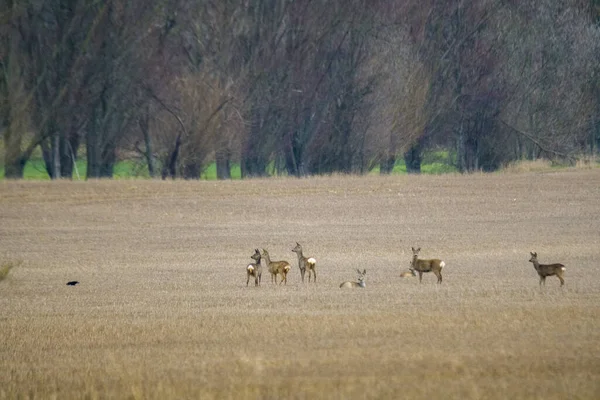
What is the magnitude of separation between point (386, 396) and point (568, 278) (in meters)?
10.0

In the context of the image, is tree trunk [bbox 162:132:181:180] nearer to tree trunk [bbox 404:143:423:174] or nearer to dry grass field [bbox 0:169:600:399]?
dry grass field [bbox 0:169:600:399]

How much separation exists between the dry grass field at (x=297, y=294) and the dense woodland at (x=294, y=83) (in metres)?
7.61

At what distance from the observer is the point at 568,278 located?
19656mm

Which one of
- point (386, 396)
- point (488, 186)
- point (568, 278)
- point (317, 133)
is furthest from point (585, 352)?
point (317, 133)

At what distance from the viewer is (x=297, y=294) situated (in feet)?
58.7

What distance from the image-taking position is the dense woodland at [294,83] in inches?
1688

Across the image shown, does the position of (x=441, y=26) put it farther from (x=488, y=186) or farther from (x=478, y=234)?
(x=478, y=234)

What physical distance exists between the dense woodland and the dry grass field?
761cm

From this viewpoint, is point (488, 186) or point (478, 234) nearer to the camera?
point (478, 234)

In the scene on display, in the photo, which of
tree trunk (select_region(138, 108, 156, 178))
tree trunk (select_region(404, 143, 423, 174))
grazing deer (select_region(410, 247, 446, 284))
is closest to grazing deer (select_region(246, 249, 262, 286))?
grazing deer (select_region(410, 247, 446, 284))

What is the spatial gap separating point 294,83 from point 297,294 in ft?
104

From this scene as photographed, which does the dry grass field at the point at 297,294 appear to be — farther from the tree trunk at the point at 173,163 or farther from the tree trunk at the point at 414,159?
the tree trunk at the point at 414,159

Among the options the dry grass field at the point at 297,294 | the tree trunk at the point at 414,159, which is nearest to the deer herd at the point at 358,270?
the dry grass field at the point at 297,294

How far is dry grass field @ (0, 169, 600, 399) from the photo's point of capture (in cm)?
1135
